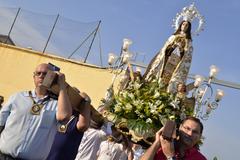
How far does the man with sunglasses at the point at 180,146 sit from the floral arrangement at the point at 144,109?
2880 millimetres

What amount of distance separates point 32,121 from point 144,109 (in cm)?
314

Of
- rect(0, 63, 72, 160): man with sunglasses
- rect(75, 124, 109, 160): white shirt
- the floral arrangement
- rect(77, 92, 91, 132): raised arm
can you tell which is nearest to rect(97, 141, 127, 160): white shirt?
rect(75, 124, 109, 160): white shirt

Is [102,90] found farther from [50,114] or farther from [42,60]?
[50,114]

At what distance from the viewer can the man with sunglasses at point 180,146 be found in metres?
3.78

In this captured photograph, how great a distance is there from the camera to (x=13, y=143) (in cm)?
437

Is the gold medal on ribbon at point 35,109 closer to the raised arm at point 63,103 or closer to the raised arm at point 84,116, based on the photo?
the raised arm at point 63,103

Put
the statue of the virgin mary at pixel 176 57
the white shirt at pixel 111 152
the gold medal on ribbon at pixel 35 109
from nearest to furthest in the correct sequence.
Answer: the gold medal on ribbon at pixel 35 109 < the white shirt at pixel 111 152 < the statue of the virgin mary at pixel 176 57

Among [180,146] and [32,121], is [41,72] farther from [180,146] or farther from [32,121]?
[180,146]

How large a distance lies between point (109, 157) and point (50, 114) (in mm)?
3390

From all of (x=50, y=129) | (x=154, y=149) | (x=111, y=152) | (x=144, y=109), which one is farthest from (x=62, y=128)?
(x=111, y=152)

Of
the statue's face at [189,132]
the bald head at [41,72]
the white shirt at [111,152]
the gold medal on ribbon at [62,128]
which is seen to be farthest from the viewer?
the white shirt at [111,152]

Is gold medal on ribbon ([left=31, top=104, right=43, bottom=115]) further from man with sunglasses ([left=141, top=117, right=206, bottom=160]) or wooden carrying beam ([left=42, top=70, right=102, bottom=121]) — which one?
man with sunglasses ([left=141, top=117, right=206, bottom=160])

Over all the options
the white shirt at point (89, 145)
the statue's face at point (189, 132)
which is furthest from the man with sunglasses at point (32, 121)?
the white shirt at point (89, 145)

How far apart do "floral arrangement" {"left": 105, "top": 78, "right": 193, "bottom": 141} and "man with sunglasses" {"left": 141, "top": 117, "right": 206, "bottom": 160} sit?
288cm
